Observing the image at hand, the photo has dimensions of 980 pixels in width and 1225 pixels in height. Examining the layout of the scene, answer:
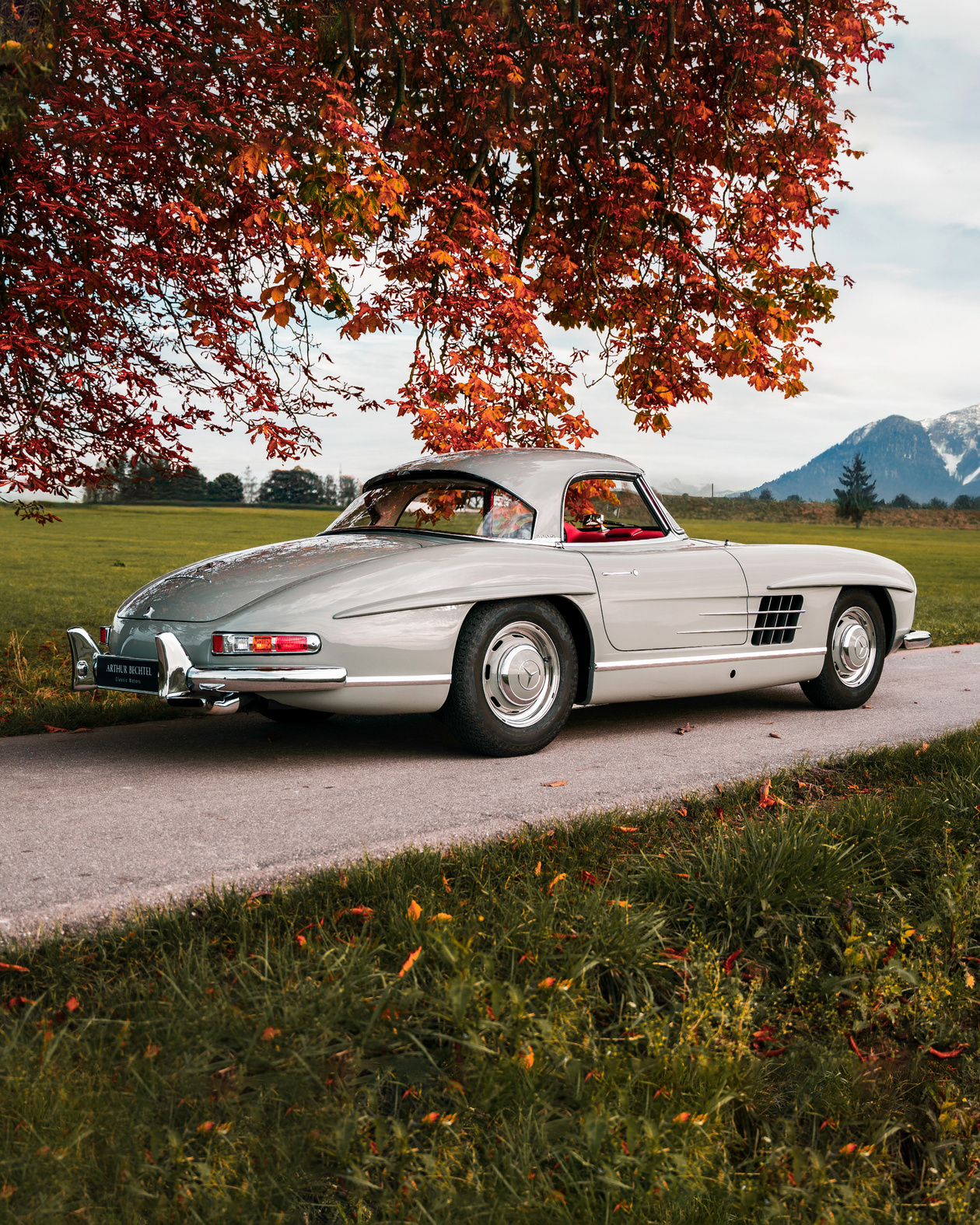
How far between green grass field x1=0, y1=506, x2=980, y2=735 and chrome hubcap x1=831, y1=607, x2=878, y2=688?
1664mm

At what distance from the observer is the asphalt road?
337 cm

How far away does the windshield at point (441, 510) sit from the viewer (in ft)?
18.1

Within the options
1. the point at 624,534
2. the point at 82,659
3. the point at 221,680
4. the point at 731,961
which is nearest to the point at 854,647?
the point at 624,534

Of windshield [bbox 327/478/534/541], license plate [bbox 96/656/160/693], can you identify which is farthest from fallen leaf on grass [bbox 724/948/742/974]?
windshield [bbox 327/478/534/541]

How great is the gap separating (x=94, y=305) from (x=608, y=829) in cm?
620

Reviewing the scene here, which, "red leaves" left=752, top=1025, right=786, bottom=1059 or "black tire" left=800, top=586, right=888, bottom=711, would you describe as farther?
"black tire" left=800, top=586, right=888, bottom=711

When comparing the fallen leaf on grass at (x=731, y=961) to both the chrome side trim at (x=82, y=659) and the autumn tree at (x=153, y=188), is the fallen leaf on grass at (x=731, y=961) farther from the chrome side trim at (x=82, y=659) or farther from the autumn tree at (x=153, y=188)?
the autumn tree at (x=153, y=188)

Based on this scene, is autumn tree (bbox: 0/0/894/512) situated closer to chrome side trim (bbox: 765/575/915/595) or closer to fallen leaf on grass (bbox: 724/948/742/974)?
chrome side trim (bbox: 765/575/915/595)

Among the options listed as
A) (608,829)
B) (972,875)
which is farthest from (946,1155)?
(608,829)

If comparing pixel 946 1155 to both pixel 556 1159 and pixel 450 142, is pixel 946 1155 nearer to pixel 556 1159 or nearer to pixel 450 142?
pixel 556 1159

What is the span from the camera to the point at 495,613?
4.99 meters

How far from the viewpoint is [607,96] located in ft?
33.5

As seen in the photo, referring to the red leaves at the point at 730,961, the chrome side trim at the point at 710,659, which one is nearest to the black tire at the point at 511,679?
the chrome side trim at the point at 710,659

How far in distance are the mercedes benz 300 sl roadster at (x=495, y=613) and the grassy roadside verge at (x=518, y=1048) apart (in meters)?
1.54
